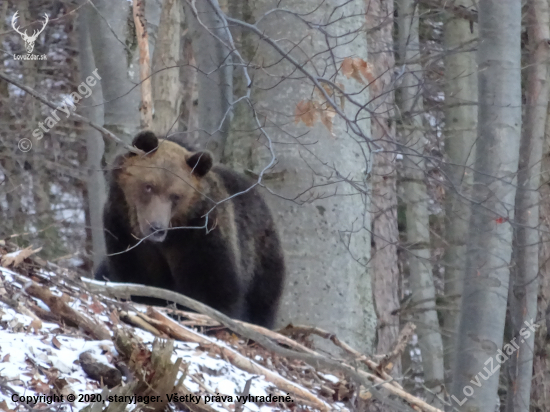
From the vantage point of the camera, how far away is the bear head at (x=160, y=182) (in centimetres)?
525

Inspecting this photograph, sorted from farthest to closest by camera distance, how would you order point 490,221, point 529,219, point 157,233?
point 529,219, point 490,221, point 157,233

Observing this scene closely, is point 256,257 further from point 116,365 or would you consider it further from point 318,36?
point 116,365

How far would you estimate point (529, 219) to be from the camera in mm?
7547

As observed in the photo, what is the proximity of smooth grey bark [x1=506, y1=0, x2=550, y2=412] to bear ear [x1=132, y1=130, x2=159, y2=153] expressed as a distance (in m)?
3.48

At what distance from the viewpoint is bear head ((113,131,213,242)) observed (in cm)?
525

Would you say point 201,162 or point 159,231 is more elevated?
point 201,162

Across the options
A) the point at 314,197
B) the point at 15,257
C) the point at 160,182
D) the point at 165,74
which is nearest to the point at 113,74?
the point at 165,74

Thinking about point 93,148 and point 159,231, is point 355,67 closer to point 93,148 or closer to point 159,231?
point 159,231

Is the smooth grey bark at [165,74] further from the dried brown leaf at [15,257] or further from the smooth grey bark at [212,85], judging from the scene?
the dried brown leaf at [15,257]

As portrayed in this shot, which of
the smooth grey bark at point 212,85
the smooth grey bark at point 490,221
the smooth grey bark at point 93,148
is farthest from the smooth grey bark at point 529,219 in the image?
the smooth grey bark at point 93,148

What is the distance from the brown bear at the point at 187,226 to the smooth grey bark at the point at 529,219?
2.61m

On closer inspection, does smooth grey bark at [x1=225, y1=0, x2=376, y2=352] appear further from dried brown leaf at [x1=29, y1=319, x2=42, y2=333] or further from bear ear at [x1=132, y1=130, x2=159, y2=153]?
dried brown leaf at [x1=29, y1=319, x2=42, y2=333]

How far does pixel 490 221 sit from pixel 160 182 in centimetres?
239

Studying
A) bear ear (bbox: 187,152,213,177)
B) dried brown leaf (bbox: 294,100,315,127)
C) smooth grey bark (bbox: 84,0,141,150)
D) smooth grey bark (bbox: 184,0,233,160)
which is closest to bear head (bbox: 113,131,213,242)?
bear ear (bbox: 187,152,213,177)
